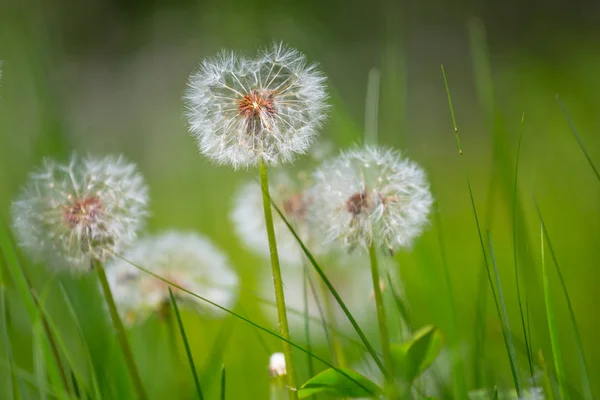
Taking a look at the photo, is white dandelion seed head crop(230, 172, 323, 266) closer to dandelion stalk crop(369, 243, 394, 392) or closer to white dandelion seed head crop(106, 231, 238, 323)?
white dandelion seed head crop(106, 231, 238, 323)

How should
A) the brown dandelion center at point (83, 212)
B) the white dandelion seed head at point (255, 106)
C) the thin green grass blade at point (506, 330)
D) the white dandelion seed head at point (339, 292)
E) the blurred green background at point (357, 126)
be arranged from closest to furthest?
the thin green grass blade at point (506, 330), the white dandelion seed head at point (255, 106), the brown dandelion center at point (83, 212), the blurred green background at point (357, 126), the white dandelion seed head at point (339, 292)

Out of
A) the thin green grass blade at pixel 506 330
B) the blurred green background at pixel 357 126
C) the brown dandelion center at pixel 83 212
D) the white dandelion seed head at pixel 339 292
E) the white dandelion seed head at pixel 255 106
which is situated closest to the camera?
the thin green grass blade at pixel 506 330

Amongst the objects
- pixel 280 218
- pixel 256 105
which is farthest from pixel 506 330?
pixel 280 218

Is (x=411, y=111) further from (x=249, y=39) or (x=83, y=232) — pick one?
(x=83, y=232)

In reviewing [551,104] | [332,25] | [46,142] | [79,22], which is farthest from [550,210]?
[79,22]

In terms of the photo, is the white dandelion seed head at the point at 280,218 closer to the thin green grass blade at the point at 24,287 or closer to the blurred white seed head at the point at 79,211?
the blurred white seed head at the point at 79,211

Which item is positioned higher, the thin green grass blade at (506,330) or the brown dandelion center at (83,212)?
the brown dandelion center at (83,212)

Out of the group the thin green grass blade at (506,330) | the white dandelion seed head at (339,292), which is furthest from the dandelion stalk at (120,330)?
the white dandelion seed head at (339,292)

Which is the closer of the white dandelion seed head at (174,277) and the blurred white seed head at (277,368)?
the blurred white seed head at (277,368)
